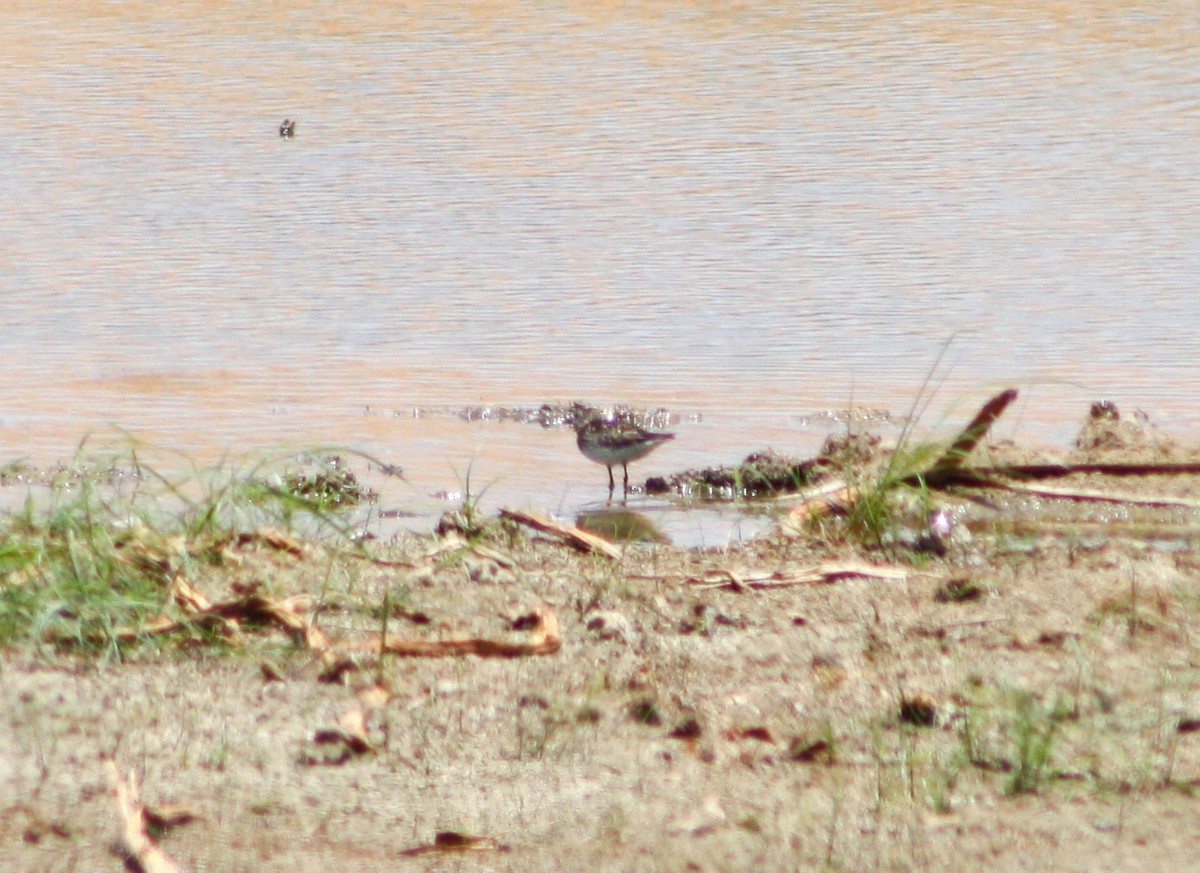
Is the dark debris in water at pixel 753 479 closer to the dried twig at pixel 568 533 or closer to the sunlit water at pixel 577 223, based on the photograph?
the sunlit water at pixel 577 223

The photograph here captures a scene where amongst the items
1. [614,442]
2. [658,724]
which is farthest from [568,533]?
[658,724]

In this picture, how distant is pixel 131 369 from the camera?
8.12m

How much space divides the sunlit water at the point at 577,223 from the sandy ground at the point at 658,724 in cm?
139

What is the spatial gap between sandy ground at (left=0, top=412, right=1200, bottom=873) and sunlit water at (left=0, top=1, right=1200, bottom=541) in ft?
4.57

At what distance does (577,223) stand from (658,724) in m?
7.23

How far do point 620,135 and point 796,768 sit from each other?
960 cm

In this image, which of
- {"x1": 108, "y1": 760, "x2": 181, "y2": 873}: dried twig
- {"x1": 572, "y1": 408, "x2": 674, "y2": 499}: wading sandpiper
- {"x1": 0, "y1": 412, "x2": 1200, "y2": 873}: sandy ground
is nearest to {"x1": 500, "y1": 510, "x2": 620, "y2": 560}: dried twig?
{"x1": 0, "y1": 412, "x2": 1200, "y2": 873}: sandy ground

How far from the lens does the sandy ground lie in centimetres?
297

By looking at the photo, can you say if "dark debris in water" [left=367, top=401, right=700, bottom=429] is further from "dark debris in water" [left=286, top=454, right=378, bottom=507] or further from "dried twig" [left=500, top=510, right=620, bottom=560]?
"dried twig" [left=500, top=510, right=620, bottom=560]

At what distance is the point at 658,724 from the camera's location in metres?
3.56

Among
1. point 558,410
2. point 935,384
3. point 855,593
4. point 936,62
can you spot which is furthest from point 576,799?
point 936,62

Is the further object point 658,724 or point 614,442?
point 614,442

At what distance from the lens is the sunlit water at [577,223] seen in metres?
7.62

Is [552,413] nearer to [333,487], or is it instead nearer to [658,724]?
[333,487]
